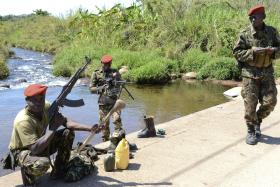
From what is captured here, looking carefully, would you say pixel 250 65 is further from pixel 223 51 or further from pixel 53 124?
pixel 223 51

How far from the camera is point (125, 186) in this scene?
5578 mm

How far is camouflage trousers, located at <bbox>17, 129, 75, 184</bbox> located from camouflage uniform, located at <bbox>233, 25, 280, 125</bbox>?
118 inches

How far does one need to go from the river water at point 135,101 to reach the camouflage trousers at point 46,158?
4170 millimetres

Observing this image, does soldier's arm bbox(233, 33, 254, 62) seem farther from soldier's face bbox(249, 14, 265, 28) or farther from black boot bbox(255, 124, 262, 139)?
black boot bbox(255, 124, 262, 139)

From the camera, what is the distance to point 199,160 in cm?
660

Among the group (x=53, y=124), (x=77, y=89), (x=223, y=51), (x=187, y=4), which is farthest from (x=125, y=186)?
(x=187, y=4)

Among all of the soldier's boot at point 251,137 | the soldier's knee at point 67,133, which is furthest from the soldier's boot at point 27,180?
the soldier's boot at point 251,137

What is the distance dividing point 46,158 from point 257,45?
3.72 m

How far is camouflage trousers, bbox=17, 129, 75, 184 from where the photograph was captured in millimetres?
5172

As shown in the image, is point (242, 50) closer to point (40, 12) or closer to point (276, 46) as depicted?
point (276, 46)

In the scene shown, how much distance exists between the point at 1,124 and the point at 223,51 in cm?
1213

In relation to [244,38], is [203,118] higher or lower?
lower

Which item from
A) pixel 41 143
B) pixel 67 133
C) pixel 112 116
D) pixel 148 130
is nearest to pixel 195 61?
pixel 112 116

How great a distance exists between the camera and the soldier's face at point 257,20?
6930 millimetres
